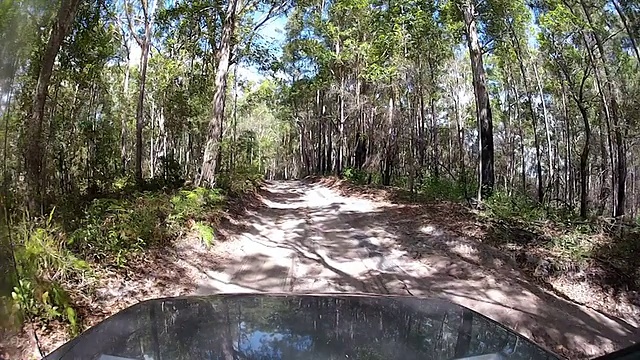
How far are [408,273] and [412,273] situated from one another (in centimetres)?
7

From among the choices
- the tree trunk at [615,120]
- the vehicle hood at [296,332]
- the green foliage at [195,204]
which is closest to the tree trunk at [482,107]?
the tree trunk at [615,120]

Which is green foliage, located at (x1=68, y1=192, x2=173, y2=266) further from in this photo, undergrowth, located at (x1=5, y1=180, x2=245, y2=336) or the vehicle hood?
the vehicle hood

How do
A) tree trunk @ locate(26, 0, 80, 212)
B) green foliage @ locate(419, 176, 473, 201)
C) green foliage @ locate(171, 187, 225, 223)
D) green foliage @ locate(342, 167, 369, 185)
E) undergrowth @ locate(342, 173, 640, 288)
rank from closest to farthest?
tree trunk @ locate(26, 0, 80, 212), undergrowth @ locate(342, 173, 640, 288), green foliage @ locate(171, 187, 225, 223), green foliage @ locate(419, 176, 473, 201), green foliage @ locate(342, 167, 369, 185)

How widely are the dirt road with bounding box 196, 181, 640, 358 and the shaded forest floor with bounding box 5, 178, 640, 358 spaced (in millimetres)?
19

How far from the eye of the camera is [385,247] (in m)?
8.67

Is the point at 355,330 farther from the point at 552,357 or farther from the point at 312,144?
the point at 312,144

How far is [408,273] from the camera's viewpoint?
23.4 ft

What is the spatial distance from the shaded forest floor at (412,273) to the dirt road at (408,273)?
0.02m

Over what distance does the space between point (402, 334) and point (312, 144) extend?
149ft

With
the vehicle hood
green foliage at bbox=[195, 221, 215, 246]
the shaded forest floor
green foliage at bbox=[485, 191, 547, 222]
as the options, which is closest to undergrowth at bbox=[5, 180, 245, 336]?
green foliage at bbox=[195, 221, 215, 246]

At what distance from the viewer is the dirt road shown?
217 inches

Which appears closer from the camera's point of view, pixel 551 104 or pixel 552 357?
pixel 552 357

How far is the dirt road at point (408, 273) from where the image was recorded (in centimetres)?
552

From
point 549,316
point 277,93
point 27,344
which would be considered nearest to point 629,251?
point 549,316
